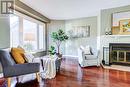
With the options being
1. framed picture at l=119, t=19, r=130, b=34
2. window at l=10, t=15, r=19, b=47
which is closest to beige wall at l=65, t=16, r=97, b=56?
framed picture at l=119, t=19, r=130, b=34

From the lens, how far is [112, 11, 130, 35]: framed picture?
5.47 meters

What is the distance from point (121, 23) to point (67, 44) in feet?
12.0

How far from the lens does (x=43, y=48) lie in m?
8.03

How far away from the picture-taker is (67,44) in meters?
8.52

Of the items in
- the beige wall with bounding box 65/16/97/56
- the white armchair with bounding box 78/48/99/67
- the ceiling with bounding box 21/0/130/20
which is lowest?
the white armchair with bounding box 78/48/99/67

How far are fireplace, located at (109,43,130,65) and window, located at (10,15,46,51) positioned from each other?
3.45m

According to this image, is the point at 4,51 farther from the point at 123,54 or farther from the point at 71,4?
the point at 123,54

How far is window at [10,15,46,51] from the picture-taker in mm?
5095

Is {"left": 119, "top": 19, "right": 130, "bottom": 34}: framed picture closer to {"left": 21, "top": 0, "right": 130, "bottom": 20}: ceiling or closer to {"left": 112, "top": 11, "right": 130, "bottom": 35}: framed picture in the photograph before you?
{"left": 112, "top": 11, "right": 130, "bottom": 35}: framed picture

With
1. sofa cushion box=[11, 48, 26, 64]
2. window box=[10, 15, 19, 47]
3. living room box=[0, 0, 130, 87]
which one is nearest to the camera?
sofa cushion box=[11, 48, 26, 64]

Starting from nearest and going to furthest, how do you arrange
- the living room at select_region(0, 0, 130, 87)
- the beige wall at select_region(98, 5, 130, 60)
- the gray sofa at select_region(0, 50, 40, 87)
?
1. the gray sofa at select_region(0, 50, 40, 87)
2. the living room at select_region(0, 0, 130, 87)
3. the beige wall at select_region(98, 5, 130, 60)

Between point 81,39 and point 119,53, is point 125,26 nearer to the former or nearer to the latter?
point 119,53

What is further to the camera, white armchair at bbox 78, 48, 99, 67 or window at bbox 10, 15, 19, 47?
white armchair at bbox 78, 48, 99, 67

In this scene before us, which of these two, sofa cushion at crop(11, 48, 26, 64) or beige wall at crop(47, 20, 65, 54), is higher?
beige wall at crop(47, 20, 65, 54)
